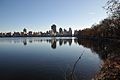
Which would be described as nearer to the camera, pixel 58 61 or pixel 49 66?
pixel 49 66

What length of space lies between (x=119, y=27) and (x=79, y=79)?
68.0 feet

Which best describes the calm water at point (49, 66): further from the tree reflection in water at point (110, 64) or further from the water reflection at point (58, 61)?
the tree reflection in water at point (110, 64)

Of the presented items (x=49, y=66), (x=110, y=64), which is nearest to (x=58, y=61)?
(x=49, y=66)

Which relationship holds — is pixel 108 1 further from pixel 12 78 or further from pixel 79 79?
pixel 12 78

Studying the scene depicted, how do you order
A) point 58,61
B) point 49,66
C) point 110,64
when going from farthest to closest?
point 58,61
point 49,66
point 110,64

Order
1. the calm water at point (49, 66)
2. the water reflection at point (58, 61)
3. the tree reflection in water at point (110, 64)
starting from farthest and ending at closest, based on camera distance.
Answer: the water reflection at point (58, 61)
the calm water at point (49, 66)
the tree reflection in water at point (110, 64)

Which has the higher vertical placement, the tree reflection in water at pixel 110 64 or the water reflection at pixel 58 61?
the tree reflection in water at pixel 110 64

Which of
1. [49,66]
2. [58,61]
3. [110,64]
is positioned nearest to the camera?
[110,64]

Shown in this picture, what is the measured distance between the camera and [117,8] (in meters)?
34.5

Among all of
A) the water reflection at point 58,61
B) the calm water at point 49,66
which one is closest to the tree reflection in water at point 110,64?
the water reflection at point 58,61

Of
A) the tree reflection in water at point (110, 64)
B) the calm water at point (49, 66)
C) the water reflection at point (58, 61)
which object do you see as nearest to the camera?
the tree reflection in water at point (110, 64)

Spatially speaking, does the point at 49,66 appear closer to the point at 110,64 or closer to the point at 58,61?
the point at 58,61

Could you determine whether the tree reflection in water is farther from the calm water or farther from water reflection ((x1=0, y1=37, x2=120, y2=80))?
the calm water

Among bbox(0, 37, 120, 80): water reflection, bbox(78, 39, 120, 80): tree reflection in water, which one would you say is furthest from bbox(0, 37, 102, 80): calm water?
bbox(78, 39, 120, 80): tree reflection in water
